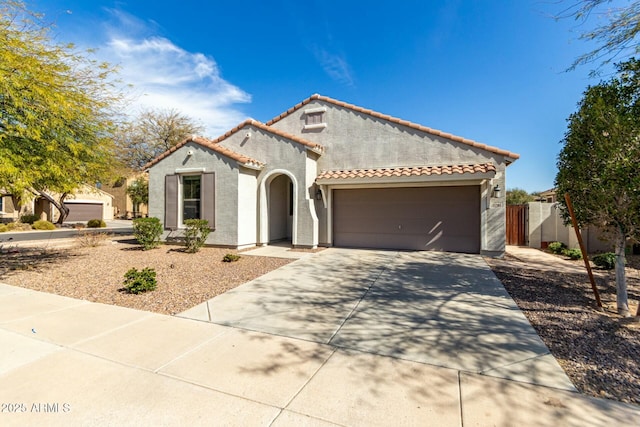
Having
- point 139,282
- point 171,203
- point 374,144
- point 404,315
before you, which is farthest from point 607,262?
point 171,203

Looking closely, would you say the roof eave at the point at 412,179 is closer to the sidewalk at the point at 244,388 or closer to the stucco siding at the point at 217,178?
the stucco siding at the point at 217,178

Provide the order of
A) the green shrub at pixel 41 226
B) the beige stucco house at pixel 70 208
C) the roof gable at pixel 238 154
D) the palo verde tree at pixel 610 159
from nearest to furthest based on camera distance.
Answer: the palo verde tree at pixel 610 159 < the roof gable at pixel 238 154 < the green shrub at pixel 41 226 < the beige stucco house at pixel 70 208

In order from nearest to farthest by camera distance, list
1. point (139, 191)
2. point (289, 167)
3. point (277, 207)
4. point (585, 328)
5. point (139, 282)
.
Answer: point (585, 328) → point (139, 282) → point (289, 167) → point (277, 207) → point (139, 191)

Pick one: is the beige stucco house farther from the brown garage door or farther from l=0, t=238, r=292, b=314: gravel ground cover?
the brown garage door

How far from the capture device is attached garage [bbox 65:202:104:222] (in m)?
31.4

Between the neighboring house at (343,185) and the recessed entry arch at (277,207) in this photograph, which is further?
the recessed entry arch at (277,207)

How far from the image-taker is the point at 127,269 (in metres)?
8.12

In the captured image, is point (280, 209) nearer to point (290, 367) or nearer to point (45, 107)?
point (45, 107)

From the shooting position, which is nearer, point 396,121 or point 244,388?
point 244,388

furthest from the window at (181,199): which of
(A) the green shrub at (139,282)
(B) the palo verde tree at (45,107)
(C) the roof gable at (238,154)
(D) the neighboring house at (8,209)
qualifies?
(D) the neighboring house at (8,209)

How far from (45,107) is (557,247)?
17466 mm

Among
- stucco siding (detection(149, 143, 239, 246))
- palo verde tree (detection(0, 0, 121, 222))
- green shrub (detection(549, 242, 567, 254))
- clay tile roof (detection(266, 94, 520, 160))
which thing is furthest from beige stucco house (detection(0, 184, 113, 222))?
green shrub (detection(549, 242, 567, 254))

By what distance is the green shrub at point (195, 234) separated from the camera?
10891 mm

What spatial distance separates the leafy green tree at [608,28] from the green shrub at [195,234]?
471 inches
